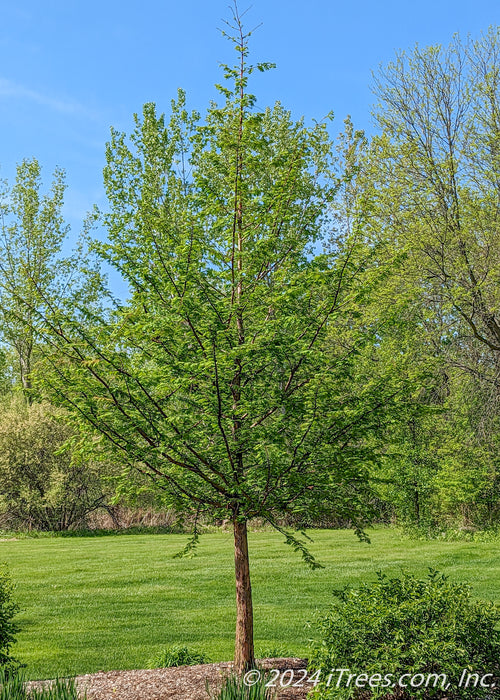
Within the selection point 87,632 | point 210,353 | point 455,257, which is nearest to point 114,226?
point 210,353

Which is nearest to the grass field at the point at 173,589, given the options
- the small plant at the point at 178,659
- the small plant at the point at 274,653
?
the small plant at the point at 274,653

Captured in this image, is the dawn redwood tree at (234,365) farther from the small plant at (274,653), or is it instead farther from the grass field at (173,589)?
the grass field at (173,589)

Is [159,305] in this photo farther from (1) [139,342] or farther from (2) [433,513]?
(2) [433,513]

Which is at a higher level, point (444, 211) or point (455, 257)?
point (444, 211)

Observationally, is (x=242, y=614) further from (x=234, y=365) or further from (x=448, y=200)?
(x=448, y=200)

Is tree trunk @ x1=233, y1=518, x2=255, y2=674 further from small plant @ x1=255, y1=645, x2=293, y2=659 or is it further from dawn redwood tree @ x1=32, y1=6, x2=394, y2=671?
small plant @ x1=255, y1=645, x2=293, y2=659

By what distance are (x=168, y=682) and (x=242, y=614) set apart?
0.91 meters

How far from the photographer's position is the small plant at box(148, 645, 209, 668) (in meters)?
6.83

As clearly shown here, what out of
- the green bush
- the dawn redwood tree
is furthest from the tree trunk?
the green bush

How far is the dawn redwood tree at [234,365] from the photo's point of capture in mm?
5141

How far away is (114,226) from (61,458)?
2219 centimetres

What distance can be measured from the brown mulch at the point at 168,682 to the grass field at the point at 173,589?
878 mm

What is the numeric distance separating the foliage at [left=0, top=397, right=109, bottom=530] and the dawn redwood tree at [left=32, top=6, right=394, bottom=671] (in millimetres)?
21489

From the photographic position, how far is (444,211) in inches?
563
